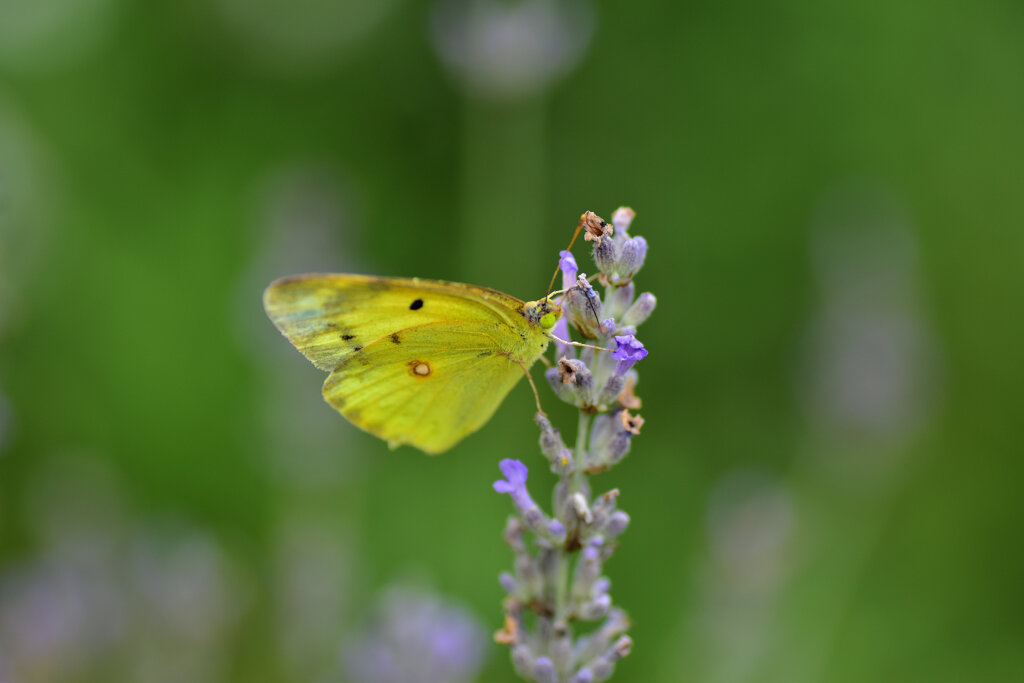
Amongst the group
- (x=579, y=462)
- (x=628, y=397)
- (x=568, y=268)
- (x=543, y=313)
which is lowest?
(x=579, y=462)

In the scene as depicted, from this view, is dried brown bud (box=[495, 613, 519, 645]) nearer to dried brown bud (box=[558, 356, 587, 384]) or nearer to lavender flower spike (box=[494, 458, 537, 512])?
lavender flower spike (box=[494, 458, 537, 512])

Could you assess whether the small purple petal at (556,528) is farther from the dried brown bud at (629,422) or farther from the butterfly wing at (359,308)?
the butterfly wing at (359,308)

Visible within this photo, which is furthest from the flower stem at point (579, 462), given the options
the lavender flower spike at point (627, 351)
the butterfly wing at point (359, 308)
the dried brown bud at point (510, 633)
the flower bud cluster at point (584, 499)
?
the butterfly wing at point (359, 308)

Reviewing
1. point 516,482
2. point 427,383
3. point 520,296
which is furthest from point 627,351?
point 520,296

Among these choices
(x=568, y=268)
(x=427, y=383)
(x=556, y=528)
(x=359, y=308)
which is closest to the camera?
(x=556, y=528)

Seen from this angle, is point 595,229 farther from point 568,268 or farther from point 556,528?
point 556,528

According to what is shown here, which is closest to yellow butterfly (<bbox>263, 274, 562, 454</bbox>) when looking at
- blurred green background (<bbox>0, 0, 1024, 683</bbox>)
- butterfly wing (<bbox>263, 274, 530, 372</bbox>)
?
butterfly wing (<bbox>263, 274, 530, 372</bbox>)

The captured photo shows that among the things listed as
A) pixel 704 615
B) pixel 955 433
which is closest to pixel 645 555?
pixel 704 615

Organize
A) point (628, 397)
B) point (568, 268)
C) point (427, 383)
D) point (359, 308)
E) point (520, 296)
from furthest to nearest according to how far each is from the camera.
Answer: point (520, 296) → point (427, 383) → point (359, 308) → point (568, 268) → point (628, 397)
